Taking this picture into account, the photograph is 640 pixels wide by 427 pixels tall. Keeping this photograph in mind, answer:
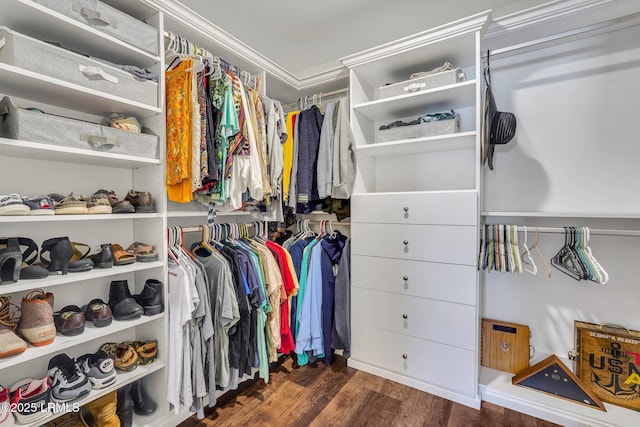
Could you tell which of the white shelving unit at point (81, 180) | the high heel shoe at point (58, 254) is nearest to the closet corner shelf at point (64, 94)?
the white shelving unit at point (81, 180)

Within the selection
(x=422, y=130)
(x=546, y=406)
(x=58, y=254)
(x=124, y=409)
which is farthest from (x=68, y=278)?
(x=546, y=406)

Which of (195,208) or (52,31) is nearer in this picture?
(52,31)

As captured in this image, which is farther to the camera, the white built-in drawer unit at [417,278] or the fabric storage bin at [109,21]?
the white built-in drawer unit at [417,278]

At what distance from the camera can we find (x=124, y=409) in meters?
1.32

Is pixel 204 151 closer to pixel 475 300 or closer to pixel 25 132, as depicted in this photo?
pixel 25 132

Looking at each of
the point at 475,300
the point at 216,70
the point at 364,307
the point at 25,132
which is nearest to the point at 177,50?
the point at 216,70

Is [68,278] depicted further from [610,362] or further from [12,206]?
[610,362]

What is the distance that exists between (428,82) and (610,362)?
1.87 meters

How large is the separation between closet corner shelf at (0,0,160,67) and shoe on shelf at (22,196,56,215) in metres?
0.70

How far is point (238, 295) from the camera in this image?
155cm

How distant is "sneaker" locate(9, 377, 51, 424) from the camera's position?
3.31 ft

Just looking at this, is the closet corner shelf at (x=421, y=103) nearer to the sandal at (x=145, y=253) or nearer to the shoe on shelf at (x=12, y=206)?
the sandal at (x=145, y=253)

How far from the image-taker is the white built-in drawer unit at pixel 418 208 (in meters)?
1.57

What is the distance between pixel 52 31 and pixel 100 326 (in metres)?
1.28
